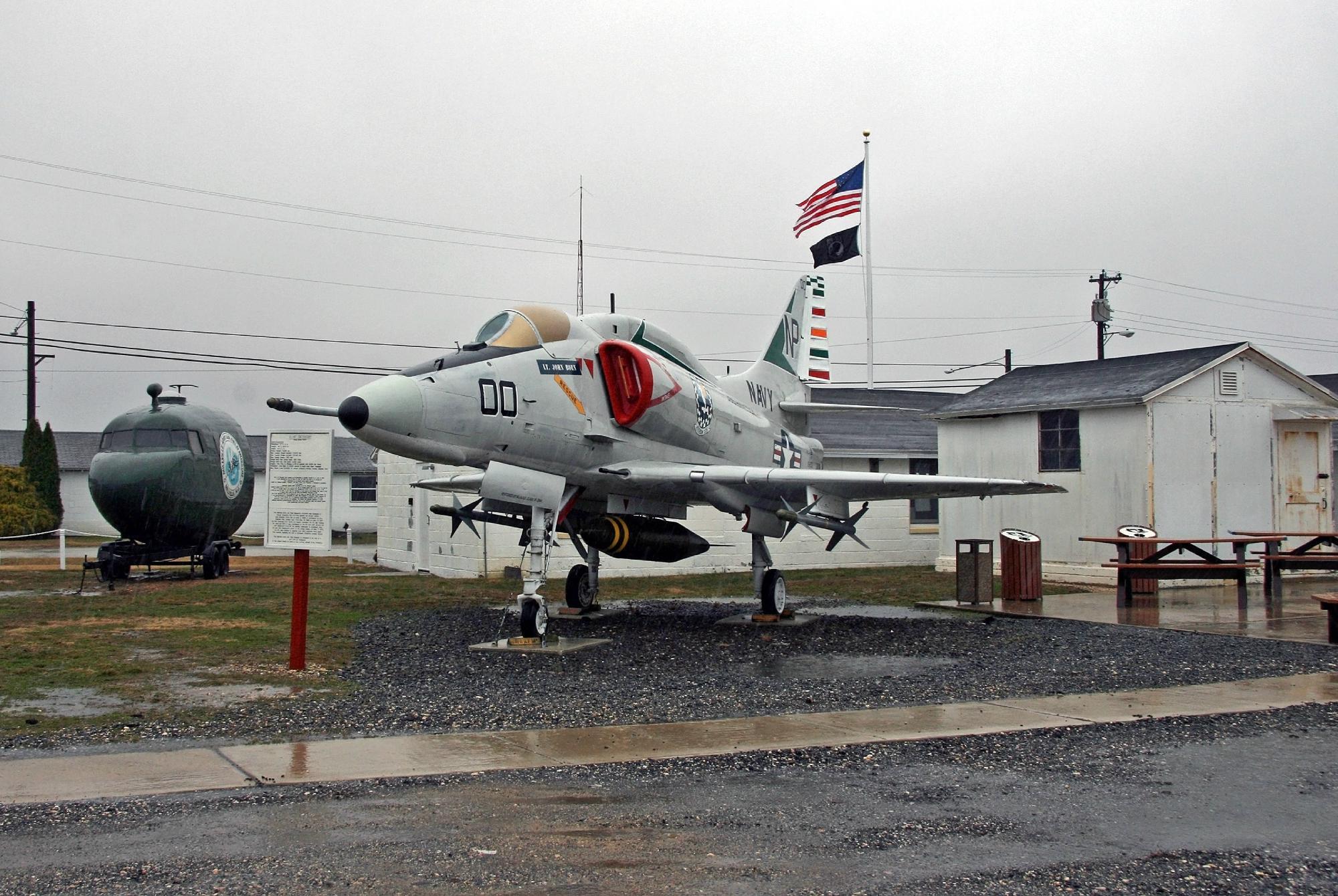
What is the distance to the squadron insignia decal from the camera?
14.8 meters

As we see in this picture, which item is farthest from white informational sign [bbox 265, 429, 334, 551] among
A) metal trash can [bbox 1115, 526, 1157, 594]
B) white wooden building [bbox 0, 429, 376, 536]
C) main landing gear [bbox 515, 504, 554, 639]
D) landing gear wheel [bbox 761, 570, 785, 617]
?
white wooden building [bbox 0, 429, 376, 536]

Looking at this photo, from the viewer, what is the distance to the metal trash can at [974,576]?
16953mm

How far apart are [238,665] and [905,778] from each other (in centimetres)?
676

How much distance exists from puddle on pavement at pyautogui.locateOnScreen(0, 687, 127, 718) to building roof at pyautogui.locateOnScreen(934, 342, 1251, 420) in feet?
56.8

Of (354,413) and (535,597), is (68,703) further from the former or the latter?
(535,597)

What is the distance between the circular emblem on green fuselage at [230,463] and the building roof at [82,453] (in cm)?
3012

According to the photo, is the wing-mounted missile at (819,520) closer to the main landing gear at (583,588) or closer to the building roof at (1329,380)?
the main landing gear at (583,588)

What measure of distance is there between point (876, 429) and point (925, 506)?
7.59ft

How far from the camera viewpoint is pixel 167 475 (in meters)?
21.6

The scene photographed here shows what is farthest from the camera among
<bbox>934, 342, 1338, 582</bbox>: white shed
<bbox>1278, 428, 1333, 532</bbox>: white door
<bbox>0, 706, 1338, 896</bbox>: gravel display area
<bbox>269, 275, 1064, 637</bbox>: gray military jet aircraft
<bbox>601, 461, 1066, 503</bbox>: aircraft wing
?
<bbox>1278, 428, 1333, 532</bbox>: white door

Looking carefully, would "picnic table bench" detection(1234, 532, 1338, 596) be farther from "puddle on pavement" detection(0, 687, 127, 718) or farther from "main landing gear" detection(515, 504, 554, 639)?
"puddle on pavement" detection(0, 687, 127, 718)

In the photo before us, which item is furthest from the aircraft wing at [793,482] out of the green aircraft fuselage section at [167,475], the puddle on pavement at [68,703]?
the green aircraft fuselage section at [167,475]

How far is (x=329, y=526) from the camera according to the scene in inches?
684

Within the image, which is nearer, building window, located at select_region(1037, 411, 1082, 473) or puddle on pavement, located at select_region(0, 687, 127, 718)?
puddle on pavement, located at select_region(0, 687, 127, 718)
